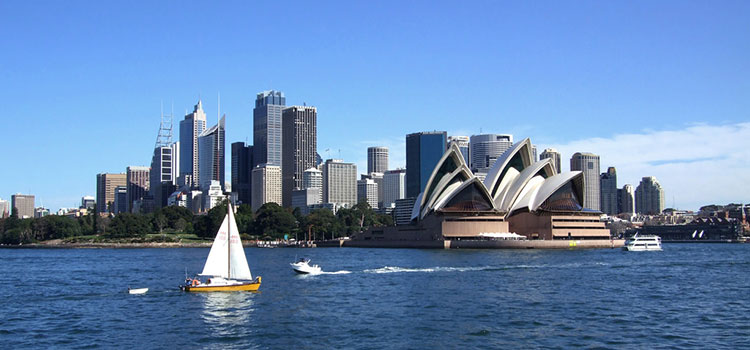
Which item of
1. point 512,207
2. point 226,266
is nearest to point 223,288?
point 226,266

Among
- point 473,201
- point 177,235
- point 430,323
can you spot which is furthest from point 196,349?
point 177,235

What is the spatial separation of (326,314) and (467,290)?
12565 mm

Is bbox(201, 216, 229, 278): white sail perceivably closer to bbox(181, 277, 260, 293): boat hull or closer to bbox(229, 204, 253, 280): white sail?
bbox(229, 204, 253, 280): white sail

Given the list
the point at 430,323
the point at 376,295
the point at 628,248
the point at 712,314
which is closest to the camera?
the point at 430,323

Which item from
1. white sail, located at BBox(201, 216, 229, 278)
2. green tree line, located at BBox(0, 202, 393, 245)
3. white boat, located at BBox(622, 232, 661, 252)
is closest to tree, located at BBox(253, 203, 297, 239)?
green tree line, located at BBox(0, 202, 393, 245)

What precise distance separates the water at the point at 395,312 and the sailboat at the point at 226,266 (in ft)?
2.85

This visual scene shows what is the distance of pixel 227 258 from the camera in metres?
45.2

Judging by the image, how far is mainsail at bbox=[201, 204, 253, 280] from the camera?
4472 centimetres

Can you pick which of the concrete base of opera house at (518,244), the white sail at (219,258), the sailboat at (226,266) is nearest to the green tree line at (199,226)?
the concrete base of opera house at (518,244)

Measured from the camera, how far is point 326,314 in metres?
36.5

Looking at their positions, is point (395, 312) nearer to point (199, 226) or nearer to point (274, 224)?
point (274, 224)

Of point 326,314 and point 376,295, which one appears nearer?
point 326,314

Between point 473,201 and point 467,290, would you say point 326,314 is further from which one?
point 473,201

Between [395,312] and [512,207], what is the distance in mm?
89166
